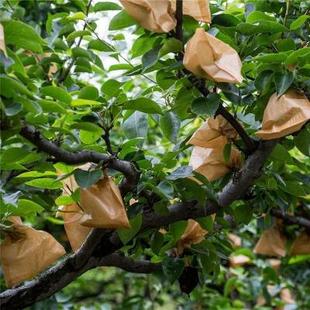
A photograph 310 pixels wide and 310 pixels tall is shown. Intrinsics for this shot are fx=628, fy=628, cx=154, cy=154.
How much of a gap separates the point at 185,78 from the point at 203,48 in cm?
7

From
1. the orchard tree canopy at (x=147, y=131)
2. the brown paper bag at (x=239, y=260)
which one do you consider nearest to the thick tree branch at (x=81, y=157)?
the orchard tree canopy at (x=147, y=131)

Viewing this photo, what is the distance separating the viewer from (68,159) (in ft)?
2.84

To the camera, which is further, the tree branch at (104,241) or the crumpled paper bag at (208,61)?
the tree branch at (104,241)

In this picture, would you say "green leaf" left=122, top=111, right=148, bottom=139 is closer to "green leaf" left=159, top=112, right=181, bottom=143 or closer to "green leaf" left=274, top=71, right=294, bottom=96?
"green leaf" left=159, top=112, right=181, bottom=143

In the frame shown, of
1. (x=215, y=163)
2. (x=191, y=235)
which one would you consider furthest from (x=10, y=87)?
(x=191, y=235)

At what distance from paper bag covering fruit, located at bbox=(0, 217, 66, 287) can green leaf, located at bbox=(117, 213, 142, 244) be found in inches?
5.9

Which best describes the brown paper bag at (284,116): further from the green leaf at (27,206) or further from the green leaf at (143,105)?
the green leaf at (27,206)

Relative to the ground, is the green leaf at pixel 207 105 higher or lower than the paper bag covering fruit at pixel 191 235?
higher

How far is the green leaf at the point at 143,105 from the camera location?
93cm

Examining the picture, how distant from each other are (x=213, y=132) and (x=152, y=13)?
26 centimetres

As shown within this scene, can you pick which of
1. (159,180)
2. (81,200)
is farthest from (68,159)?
(159,180)

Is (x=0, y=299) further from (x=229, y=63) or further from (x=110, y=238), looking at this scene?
(x=229, y=63)

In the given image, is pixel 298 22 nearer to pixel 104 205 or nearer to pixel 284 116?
pixel 284 116

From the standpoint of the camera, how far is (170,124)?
1083 millimetres
